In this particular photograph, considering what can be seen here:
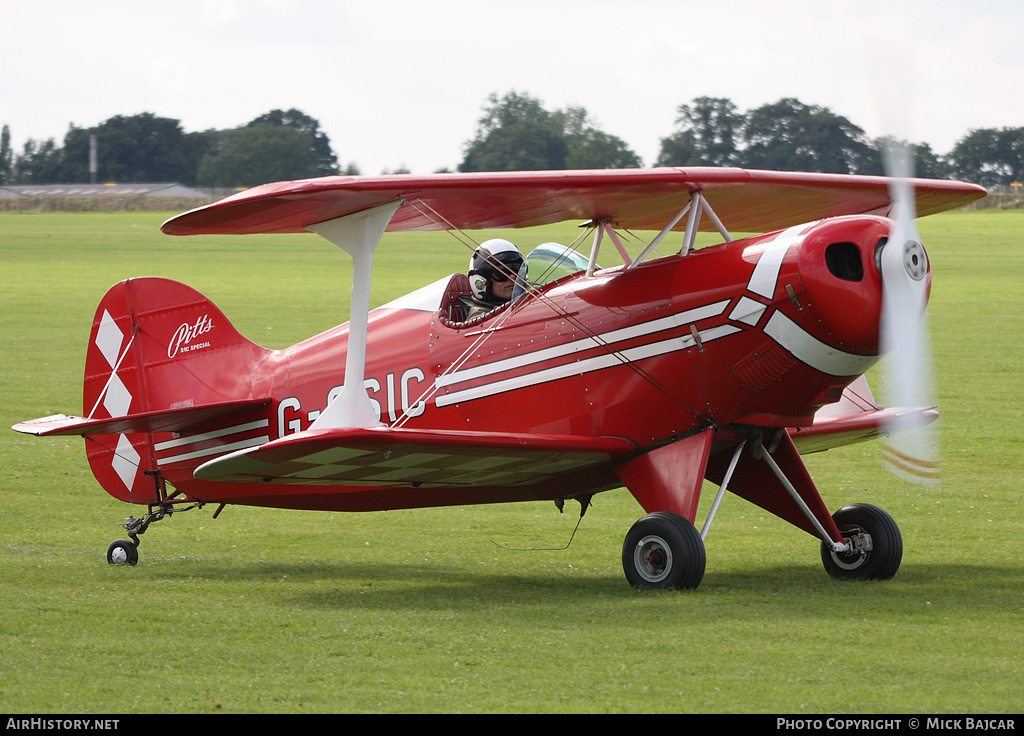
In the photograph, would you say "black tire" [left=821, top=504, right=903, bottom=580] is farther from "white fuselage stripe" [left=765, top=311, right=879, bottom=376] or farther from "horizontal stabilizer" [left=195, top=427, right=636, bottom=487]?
"horizontal stabilizer" [left=195, top=427, right=636, bottom=487]

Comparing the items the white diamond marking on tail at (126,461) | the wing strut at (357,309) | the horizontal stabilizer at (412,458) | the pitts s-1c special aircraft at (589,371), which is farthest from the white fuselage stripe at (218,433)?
the wing strut at (357,309)

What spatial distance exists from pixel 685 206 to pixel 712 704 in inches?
151

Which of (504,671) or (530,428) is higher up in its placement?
(530,428)

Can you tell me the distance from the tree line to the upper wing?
49110 mm

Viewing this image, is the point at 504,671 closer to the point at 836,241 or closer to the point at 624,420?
→ the point at 624,420

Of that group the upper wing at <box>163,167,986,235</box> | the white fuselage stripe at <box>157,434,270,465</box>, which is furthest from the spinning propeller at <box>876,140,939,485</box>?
the white fuselage stripe at <box>157,434,270,465</box>

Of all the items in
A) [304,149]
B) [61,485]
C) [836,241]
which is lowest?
[61,485]

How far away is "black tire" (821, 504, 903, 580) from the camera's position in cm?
805

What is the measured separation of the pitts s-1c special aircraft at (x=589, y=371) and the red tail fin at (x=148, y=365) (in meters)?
0.03

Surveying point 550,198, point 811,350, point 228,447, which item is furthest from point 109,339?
point 811,350

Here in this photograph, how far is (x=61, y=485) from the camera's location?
12.8 m

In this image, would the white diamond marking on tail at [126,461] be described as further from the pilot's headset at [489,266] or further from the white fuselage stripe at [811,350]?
the white fuselage stripe at [811,350]

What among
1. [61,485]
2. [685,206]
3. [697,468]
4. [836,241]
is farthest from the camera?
[61,485]
